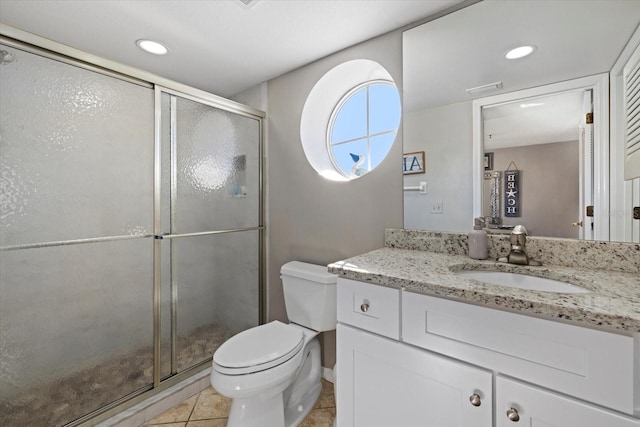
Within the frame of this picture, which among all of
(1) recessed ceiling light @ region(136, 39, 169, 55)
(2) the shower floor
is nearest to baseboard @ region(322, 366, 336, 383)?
(2) the shower floor

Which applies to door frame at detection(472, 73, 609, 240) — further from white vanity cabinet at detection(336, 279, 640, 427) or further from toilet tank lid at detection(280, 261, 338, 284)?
toilet tank lid at detection(280, 261, 338, 284)

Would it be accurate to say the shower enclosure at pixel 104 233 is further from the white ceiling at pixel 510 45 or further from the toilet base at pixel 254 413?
the white ceiling at pixel 510 45

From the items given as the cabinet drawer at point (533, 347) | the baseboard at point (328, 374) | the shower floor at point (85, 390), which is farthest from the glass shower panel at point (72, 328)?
the cabinet drawer at point (533, 347)

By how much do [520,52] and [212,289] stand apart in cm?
220

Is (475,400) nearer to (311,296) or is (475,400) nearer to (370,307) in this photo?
(370,307)

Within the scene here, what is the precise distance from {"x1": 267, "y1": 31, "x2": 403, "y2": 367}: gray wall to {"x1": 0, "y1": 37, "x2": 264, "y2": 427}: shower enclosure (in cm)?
30

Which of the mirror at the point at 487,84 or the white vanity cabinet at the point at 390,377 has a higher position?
the mirror at the point at 487,84

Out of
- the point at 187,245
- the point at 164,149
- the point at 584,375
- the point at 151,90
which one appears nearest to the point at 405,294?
the point at 584,375

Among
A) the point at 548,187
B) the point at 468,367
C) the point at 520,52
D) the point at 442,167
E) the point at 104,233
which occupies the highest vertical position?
the point at 520,52

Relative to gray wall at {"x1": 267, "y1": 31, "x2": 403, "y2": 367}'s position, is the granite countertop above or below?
below

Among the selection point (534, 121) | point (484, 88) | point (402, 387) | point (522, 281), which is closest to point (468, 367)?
point (402, 387)

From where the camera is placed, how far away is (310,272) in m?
1.66

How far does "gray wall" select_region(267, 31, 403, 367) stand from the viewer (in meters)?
1.60

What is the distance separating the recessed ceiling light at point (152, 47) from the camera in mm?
1700
